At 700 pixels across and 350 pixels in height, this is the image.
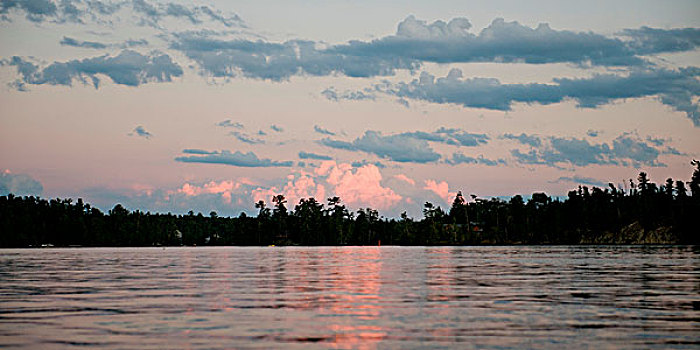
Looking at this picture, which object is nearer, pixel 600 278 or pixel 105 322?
pixel 105 322

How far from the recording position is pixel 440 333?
90.4 feet

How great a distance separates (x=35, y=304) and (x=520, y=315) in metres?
22.8

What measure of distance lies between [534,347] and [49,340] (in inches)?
610

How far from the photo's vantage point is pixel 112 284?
5488cm

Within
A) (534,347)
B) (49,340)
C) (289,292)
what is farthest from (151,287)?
(534,347)

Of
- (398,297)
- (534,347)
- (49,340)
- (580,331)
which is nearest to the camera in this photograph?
(534,347)

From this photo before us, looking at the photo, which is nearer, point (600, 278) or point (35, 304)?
point (35, 304)

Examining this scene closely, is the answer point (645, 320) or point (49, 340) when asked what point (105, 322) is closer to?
point (49, 340)

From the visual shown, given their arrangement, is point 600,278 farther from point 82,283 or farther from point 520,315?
point 82,283

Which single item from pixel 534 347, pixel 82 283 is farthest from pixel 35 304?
pixel 534 347

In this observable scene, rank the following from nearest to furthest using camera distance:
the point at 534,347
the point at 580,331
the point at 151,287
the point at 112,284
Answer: the point at 534,347 → the point at 580,331 → the point at 151,287 → the point at 112,284

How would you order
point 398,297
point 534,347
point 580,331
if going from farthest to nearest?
point 398,297, point 580,331, point 534,347

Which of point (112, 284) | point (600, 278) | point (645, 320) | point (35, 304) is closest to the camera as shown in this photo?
point (645, 320)

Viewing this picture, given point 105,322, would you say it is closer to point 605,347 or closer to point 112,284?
point 605,347
